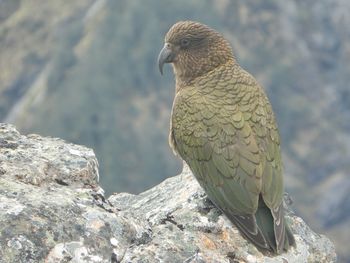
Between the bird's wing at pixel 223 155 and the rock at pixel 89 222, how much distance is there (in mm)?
165

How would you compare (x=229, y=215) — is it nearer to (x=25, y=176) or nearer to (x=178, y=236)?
(x=178, y=236)

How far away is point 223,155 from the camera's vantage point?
9750 millimetres

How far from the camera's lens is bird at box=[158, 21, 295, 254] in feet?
30.0

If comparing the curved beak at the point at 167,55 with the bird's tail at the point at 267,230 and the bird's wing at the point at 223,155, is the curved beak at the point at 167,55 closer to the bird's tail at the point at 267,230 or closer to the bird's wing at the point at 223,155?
the bird's wing at the point at 223,155

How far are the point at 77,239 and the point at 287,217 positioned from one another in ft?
10.5

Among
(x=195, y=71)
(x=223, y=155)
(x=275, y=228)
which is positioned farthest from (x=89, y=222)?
(x=195, y=71)

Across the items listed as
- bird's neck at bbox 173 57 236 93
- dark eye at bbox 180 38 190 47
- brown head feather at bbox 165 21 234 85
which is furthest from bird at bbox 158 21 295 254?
dark eye at bbox 180 38 190 47

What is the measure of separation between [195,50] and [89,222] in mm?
5106

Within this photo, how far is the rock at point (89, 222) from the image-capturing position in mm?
7266

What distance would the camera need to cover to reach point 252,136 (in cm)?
984

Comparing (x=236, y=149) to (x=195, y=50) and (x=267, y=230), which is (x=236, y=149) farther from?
(x=195, y=50)

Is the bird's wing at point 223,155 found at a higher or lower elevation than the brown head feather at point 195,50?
lower

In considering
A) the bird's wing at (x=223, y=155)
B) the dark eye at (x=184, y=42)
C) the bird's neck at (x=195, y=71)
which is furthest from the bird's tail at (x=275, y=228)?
the dark eye at (x=184, y=42)

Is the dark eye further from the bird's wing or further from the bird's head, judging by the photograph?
the bird's wing
